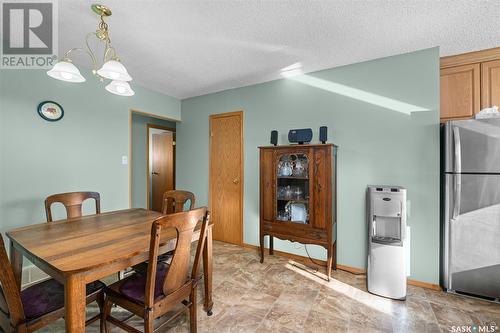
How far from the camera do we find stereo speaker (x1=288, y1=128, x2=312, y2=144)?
2.57 metres

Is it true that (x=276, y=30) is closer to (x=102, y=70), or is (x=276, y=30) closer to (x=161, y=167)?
(x=102, y=70)

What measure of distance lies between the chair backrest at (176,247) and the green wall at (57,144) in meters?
2.06

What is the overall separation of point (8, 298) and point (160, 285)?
Result: 70cm

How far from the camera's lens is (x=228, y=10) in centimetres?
167

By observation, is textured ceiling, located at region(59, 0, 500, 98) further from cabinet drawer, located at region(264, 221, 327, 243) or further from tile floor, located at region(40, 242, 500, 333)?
tile floor, located at region(40, 242, 500, 333)

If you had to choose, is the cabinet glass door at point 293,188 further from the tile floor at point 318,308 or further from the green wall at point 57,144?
the green wall at point 57,144

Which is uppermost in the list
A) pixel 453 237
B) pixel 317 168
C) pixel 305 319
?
pixel 317 168

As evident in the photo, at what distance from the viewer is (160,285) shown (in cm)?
138

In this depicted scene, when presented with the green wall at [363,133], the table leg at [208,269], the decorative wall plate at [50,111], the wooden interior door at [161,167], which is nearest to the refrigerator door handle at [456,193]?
the green wall at [363,133]

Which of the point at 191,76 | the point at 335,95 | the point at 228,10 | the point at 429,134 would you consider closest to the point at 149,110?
the point at 191,76

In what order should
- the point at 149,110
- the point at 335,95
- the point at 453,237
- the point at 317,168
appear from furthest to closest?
the point at 149,110 → the point at 335,95 → the point at 317,168 → the point at 453,237

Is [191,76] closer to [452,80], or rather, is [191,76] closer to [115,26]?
[115,26]

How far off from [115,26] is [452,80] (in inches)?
134

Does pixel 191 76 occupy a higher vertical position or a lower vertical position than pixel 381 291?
higher
